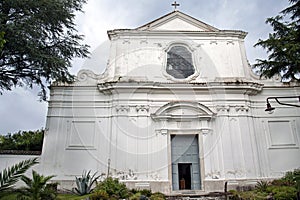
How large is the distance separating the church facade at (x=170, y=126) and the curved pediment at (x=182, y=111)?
51mm

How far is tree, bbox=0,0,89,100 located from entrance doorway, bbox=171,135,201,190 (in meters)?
6.31

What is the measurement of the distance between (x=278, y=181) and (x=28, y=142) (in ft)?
42.9

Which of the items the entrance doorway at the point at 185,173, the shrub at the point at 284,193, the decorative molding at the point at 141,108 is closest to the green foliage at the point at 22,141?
the decorative molding at the point at 141,108

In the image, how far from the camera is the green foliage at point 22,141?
548 inches

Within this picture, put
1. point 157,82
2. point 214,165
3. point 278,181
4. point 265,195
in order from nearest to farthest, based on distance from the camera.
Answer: point 265,195, point 278,181, point 214,165, point 157,82

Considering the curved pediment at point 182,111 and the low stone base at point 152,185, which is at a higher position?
the curved pediment at point 182,111

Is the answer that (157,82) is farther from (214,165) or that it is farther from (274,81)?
(274,81)

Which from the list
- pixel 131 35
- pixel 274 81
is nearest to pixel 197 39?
pixel 131 35

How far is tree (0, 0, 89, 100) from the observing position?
946cm

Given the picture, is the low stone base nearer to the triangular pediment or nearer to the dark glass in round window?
the dark glass in round window

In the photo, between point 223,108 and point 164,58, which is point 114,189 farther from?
point 164,58

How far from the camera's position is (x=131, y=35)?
1466 cm

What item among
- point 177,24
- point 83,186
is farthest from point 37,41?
point 177,24

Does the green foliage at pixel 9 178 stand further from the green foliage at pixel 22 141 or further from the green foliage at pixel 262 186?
the green foliage at pixel 22 141
